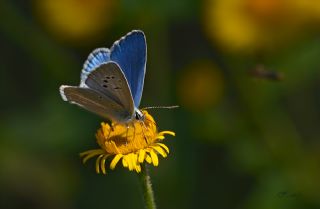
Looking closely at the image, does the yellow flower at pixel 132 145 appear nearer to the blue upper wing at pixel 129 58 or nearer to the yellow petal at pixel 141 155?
the yellow petal at pixel 141 155

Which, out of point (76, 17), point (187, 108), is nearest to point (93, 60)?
point (187, 108)

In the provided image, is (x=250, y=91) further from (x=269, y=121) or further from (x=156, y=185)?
(x=156, y=185)

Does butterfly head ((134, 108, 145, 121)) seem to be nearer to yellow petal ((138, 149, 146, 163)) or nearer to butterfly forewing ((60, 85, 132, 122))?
butterfly forewing ((60, 85, 132, 122))

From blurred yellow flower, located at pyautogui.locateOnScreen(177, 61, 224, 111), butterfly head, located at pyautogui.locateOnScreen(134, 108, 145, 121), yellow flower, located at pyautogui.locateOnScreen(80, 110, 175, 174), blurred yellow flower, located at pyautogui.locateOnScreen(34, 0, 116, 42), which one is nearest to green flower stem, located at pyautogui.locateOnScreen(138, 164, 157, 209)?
yellow flower, located at pyautogui.locateOnScreen(80, 110, 175, 174)

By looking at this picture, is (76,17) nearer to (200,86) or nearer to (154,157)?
(200,86)

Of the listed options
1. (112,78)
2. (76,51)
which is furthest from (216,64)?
(112,78)
